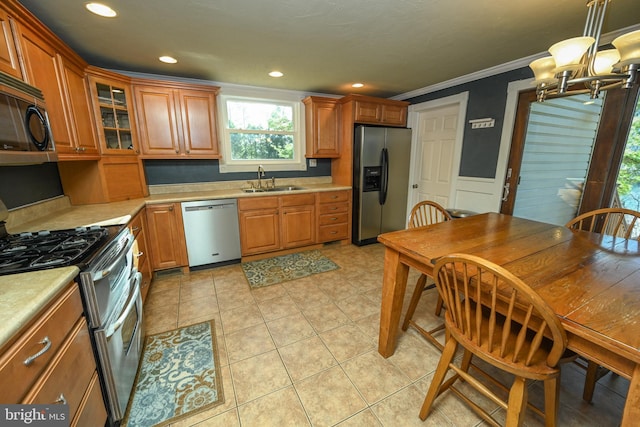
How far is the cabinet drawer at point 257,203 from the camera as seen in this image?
9.94ft

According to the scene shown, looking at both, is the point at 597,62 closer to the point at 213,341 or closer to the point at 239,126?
the point at 213,341

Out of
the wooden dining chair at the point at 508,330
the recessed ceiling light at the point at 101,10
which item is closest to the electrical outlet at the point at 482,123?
the wooden dining chair at the point at 508,330

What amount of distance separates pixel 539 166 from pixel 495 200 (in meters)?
0.54

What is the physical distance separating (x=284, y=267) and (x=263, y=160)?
161 cm

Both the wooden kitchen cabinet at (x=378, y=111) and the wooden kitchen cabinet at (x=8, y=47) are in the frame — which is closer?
the wooden kitchen cabinet at (x=8, y=47)

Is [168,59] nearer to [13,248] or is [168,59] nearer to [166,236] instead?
[166,236]

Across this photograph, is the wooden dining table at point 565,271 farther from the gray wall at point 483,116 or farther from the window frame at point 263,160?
the window frame at point 263,160

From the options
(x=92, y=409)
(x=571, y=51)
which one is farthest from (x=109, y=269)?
(x=571, y=51)

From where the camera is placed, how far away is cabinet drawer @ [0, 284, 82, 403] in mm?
681

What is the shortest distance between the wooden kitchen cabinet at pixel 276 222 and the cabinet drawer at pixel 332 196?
0.13 meters

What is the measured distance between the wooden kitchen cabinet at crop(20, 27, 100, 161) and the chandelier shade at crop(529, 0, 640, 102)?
2.91 m

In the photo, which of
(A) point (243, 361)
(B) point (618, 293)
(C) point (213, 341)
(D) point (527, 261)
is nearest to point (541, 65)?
(D) point (527, 261)

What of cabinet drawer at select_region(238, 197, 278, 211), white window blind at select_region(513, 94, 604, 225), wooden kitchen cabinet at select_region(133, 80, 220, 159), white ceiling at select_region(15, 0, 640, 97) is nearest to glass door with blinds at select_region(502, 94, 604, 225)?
white window blind at select_region(513, 94, 604, 225)

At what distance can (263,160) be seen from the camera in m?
3.69
